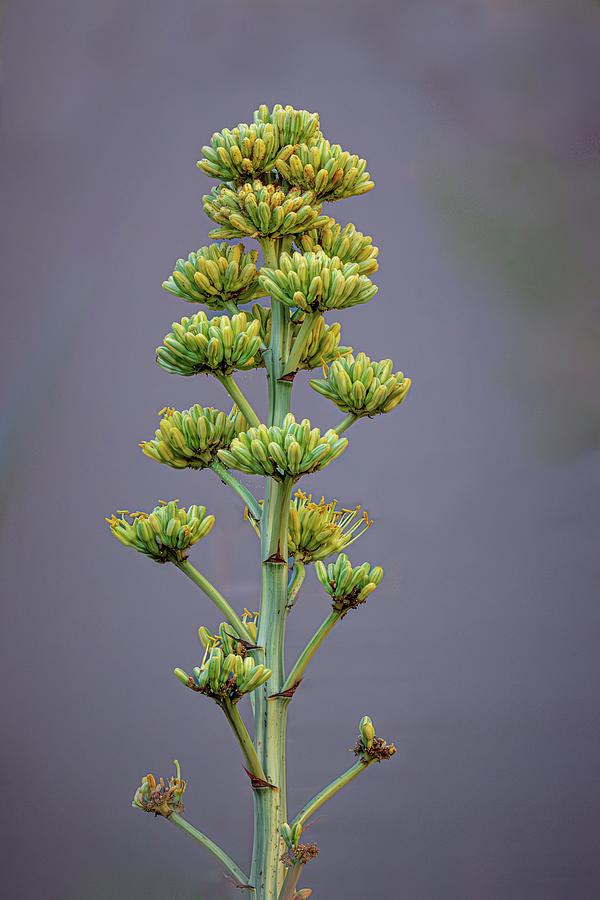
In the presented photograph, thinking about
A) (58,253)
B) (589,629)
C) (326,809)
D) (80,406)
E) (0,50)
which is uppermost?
(0,50)

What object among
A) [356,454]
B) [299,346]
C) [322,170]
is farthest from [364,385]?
[356,454]

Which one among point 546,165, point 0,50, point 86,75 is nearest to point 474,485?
point 546,165

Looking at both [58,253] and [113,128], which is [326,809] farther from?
[113,128]

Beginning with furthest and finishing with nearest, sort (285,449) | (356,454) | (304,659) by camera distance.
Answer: (356,454), (304,659), (285,449)

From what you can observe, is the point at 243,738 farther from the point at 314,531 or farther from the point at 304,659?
the point at 314,531

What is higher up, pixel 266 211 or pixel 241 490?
pixel 266 211

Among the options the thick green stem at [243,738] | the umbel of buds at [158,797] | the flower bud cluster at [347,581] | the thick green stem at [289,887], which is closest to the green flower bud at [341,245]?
the flower bud cluster at [347,581]
